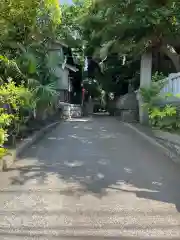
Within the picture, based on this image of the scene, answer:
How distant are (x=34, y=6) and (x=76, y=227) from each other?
6163 mm

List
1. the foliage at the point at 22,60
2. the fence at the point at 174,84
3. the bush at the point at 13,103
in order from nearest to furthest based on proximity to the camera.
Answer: the foliage at the point at 22,60
the bush at the point at 13,103
the fence at the point at 174,84

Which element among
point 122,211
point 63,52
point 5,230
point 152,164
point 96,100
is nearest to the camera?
point 5,230

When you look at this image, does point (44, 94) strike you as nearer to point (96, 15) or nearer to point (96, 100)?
point (96, 15)

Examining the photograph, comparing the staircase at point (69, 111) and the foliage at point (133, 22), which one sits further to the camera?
the staircase at point (69, 111)

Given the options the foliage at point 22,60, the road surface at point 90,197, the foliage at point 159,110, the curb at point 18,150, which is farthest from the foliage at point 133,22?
the road surface at point 90,197

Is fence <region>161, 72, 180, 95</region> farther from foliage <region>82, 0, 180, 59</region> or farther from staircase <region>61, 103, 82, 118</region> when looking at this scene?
staircase <region>61, 103, 82, 118</region>

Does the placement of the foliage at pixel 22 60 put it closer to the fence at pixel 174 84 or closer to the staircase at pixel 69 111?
the fence at pixel 174 84

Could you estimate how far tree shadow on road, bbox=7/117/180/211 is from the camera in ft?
19.2

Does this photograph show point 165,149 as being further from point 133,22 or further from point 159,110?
point 133,22

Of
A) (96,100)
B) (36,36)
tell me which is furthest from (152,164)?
(96,100)

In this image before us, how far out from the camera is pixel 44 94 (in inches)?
589

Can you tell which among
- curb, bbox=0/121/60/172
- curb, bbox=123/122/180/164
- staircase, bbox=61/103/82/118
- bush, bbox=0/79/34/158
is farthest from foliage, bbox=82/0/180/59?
staircase, bbox=61/103/82/118

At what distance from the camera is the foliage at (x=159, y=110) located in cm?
932

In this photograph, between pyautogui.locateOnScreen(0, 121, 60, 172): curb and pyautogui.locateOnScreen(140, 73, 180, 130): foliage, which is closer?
pyautogui.locateOnScreen(0, 121, 60, 172): curb
